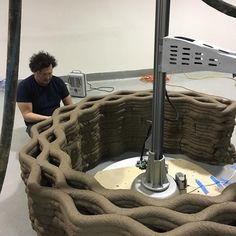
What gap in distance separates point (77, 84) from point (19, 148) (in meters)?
1.01

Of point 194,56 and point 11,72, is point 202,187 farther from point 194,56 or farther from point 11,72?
point 11,72

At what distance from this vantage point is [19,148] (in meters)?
2.20

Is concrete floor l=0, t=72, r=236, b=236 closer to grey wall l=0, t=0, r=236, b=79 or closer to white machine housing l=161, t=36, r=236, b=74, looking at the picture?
grey wall l=0, t=0, r=236, b=79

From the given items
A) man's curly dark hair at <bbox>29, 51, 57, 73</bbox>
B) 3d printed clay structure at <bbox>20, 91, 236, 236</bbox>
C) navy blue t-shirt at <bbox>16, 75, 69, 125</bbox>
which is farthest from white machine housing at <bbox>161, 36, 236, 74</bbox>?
navy blue t-shirt at <bbox>16, 75, 69, 125</bbox>

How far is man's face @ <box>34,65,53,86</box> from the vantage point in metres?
2.03

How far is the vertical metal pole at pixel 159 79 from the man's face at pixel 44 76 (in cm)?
99

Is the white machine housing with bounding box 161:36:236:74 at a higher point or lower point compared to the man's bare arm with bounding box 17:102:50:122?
higher

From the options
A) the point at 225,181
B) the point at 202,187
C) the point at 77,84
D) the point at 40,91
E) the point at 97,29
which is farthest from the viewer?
the point at 97,29

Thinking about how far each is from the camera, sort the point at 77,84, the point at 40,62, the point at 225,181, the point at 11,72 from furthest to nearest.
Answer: the point at 77,84 → the point at 40,62 → the point at 225,181 → the point at 11,72

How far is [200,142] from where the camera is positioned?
76.0 inches

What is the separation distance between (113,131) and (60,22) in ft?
5.75

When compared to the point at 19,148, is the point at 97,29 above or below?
above

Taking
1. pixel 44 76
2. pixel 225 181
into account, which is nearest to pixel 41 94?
pixel 44 76

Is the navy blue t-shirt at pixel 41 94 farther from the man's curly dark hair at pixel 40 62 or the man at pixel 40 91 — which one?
the man's curly dark hair at pixel 40 62
